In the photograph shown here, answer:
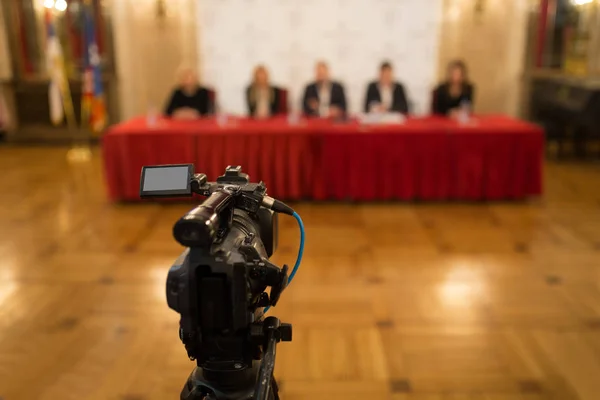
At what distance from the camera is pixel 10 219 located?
4.36 metres

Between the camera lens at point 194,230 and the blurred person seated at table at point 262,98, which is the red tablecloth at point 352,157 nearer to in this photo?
the blurred person seated at table at point 262,98

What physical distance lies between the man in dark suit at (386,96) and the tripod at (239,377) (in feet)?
14.4

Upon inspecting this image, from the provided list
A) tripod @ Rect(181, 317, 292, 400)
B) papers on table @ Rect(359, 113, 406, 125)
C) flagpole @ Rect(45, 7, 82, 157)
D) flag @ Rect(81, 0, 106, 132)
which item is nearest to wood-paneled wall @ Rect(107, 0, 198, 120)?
flag @ Rect(81, 0, 106, 132)

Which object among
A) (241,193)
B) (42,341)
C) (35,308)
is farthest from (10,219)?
(241,193)

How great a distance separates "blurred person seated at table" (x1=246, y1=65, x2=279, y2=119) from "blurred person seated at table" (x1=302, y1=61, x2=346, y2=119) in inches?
11.7

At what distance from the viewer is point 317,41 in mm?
6867

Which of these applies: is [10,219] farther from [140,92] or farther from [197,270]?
[197,270]

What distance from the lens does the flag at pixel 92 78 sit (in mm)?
6859

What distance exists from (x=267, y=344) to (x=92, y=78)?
637 centimetres

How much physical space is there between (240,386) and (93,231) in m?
3.09

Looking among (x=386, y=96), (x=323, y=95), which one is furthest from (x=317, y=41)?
(x=386, y=96)

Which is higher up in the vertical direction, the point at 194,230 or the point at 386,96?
the point at 194,230

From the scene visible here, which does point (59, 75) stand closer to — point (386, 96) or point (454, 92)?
point (386, 96)

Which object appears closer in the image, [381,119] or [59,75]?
[381,119]
